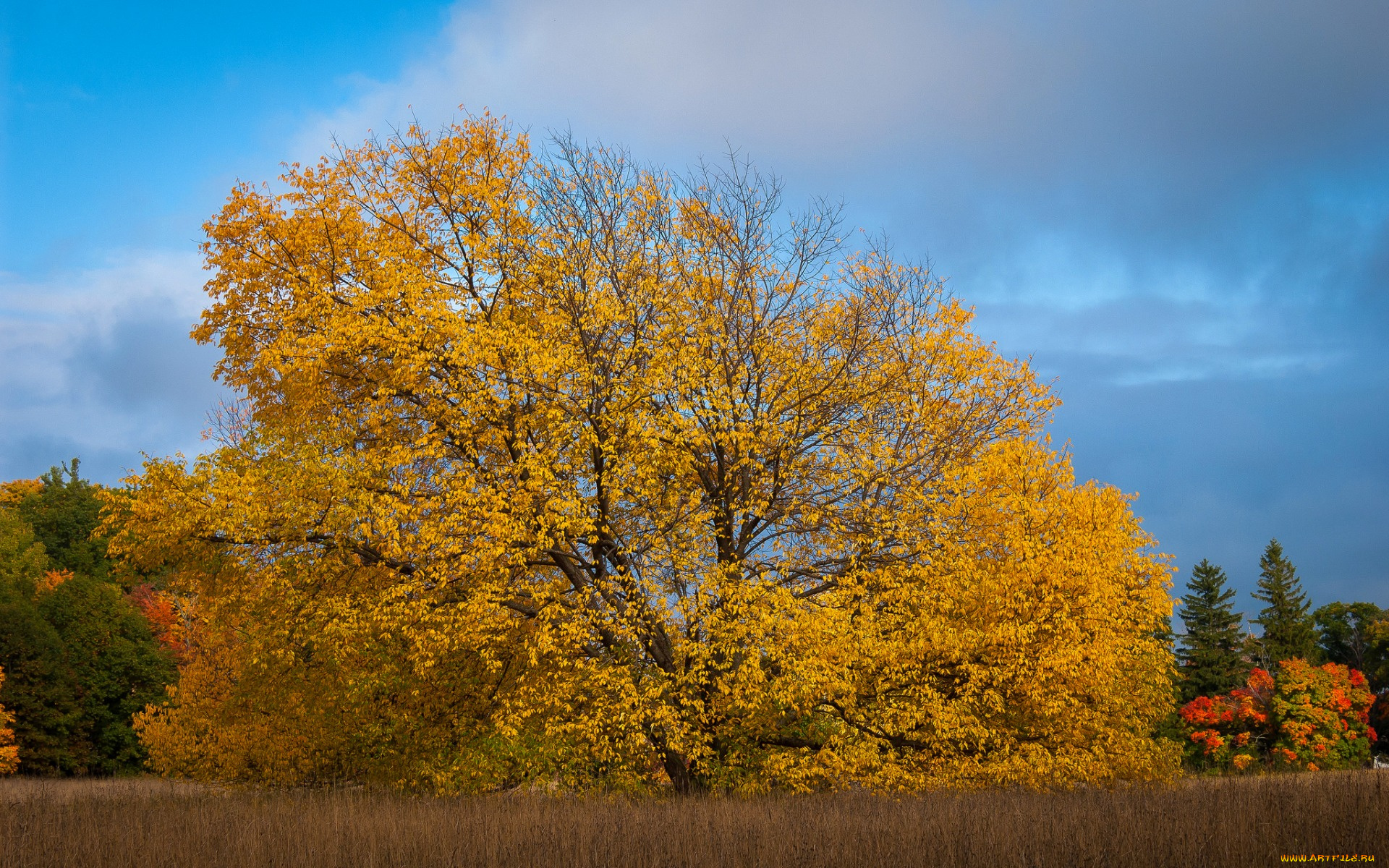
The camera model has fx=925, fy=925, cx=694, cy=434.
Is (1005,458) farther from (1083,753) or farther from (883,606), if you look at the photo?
(1083,753)

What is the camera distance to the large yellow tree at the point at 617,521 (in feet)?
43.8

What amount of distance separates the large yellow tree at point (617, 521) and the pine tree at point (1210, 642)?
98.2ft

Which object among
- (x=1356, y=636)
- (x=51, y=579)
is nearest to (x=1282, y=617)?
(x=1356, y=636)

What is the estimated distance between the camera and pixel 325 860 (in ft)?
26.1

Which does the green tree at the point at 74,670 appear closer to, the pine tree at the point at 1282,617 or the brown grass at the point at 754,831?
the brown grass at the point at 754,831

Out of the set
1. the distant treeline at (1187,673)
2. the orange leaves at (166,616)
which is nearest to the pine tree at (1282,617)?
the distant treeline at (1187,673)

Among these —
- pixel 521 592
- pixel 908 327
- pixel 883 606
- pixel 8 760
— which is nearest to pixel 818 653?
pixel 883 606

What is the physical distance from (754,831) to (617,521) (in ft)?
24.9

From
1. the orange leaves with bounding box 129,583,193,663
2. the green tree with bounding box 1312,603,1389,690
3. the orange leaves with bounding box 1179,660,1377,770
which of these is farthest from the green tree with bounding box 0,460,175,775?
the green tree with bounding box 1312,603,1389,690

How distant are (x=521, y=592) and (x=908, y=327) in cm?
845

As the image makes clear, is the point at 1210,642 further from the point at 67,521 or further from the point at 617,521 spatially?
the point at 67,521

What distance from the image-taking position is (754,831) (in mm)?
8406

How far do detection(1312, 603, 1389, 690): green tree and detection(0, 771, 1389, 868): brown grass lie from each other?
40693 millimetres

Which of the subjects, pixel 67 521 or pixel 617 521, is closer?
pixel 617 521
